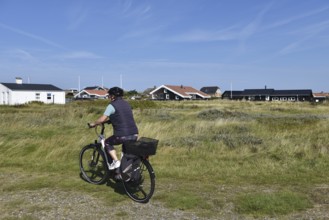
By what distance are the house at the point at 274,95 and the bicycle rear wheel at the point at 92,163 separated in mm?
106229

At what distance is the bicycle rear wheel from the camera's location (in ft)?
22.5

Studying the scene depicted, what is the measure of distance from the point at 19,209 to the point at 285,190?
14.7 feet

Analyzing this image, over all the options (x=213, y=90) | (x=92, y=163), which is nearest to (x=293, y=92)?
(x=213, y=90)

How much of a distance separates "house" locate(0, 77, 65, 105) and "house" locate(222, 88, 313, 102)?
66.7 metres

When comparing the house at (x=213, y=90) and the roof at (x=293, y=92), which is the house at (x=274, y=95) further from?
the house at (x=213, y=90)

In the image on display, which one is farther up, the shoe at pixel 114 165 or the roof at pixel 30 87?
the roof at pixel 30 87

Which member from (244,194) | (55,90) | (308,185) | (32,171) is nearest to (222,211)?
(244,194)

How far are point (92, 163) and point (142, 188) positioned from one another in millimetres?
1540

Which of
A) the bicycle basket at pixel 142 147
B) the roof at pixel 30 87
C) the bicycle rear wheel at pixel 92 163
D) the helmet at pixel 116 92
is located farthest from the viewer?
the roof at pixel 30 87

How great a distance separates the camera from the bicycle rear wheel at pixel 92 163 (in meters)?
6.86

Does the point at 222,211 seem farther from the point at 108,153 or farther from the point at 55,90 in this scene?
the point at 55,90

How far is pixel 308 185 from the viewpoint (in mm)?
6805

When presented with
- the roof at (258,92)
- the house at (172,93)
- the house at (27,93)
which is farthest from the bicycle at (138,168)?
the roof at (258,92)

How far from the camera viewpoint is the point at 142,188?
609 centimetres
